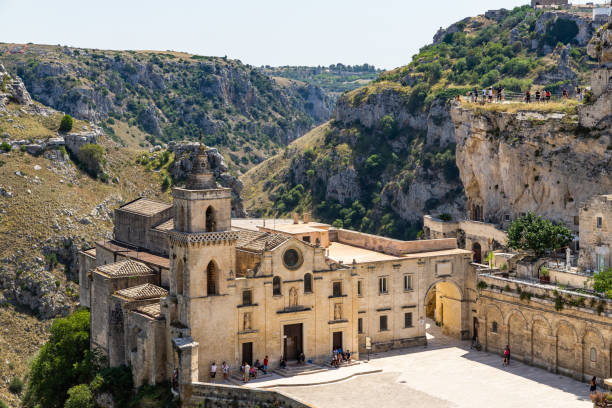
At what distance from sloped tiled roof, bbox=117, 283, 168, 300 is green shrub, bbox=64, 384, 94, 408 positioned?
691cm

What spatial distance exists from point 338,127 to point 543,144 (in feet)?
342

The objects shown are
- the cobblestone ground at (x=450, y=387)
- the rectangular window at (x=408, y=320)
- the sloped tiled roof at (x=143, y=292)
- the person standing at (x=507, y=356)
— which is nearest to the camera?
the cobblestone ground at (x=450, y=387)

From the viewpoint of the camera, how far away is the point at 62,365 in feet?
211

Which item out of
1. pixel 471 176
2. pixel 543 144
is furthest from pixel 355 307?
pixel 471 176

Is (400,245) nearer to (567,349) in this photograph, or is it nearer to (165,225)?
(567,349)

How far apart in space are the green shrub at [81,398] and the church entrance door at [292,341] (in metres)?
13.6

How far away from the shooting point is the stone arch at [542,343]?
54909 millimetres

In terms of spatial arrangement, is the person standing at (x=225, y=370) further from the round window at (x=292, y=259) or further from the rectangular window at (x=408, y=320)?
the rectangular window at (x=408, y=320)

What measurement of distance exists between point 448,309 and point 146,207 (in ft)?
88.3

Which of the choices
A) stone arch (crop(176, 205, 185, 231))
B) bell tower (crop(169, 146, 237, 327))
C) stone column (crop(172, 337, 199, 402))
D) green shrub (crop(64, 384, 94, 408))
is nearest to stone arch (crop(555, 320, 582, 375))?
bell tower (crop(169, 146, 237, 327))

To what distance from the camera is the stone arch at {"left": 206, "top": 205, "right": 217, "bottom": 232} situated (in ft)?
178

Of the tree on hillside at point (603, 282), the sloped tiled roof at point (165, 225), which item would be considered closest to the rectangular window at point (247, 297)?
the sloped tiled roof at point (165, 225)

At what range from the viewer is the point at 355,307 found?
58.8 metres

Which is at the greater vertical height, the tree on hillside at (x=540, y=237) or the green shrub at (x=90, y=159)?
the green shrub at (x=90, y=159)
